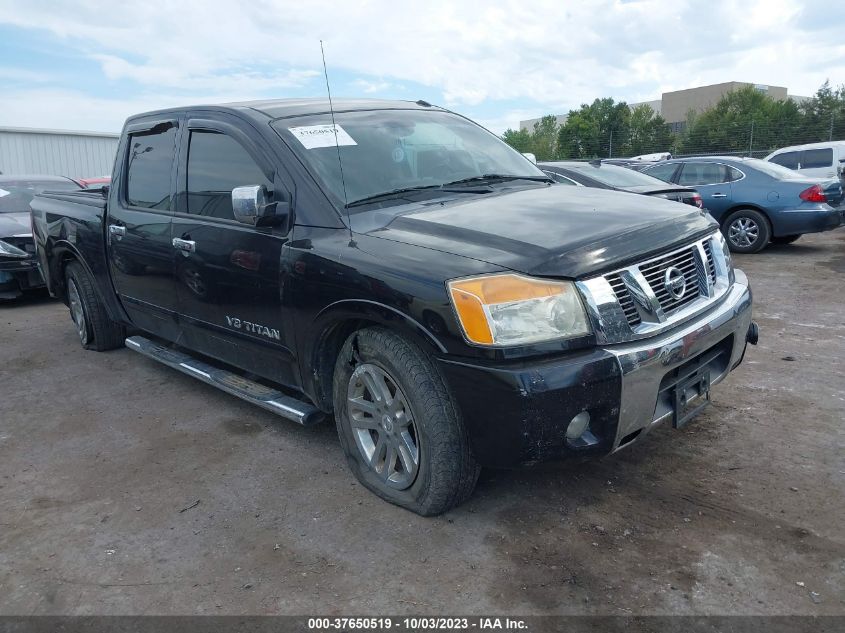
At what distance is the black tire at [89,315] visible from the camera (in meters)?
5.73

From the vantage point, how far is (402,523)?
3.06 meters

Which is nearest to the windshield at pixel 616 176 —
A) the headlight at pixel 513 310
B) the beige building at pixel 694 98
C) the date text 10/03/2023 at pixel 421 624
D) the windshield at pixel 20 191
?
the headlight at pixel 513 310

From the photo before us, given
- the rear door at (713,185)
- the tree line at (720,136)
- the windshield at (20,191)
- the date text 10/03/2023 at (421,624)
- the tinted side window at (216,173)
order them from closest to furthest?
the date text 10/03/2023 at (421,624) → the tinted side window at (216,173) → the windshield at (20,191) → the rear door at (713,185) → the tree line at (720,136)

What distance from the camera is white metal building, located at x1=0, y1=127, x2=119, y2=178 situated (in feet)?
76.1

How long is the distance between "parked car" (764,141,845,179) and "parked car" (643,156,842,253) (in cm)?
453

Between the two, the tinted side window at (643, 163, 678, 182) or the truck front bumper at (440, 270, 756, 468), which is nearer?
the truck front bumper at (440, 270, 756, 468)

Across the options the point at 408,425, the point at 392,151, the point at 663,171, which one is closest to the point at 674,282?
the point at 408,425

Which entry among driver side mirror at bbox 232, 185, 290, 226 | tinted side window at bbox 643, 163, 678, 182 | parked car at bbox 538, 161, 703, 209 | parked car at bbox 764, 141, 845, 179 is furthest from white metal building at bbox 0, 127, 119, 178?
driver side mirror at bbox 232, 185, 290, 226

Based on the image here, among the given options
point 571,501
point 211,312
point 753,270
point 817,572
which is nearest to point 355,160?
point 211,312

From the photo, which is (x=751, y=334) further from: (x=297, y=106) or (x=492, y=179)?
(x=297, y=106)

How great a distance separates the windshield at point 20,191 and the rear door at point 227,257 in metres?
6.04

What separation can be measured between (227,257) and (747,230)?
29.5ft

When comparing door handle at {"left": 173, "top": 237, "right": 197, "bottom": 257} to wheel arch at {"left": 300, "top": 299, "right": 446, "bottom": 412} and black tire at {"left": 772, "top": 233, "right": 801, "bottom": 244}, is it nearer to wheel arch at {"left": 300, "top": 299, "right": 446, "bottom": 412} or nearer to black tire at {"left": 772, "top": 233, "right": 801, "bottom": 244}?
wheel arch at {"left": 300, "top": 299, "right": 446, "bottom": 412}

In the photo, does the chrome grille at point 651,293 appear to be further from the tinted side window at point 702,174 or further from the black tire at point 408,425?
the tinted side window at point 702,174
